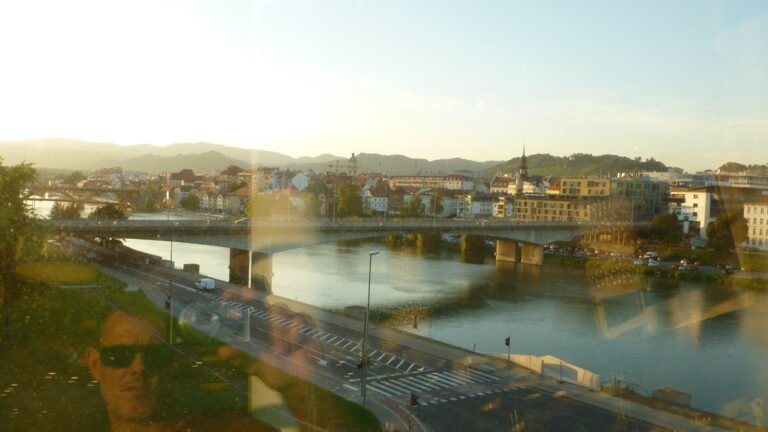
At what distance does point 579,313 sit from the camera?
20.3 meters

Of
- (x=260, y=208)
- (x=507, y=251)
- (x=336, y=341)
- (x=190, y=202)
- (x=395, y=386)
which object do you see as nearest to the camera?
(x=395, y=386)

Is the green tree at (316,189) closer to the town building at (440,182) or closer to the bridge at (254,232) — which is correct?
the town building at (440,182)

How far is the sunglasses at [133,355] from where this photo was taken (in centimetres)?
1021

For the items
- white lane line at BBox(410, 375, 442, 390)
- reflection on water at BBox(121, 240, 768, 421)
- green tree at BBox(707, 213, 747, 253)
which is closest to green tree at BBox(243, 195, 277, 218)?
reflection on water at BBox(121, 240, 768, 421)

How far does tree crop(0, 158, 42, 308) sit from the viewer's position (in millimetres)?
10484

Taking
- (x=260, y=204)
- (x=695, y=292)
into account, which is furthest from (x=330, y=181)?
(x=695, y=292)

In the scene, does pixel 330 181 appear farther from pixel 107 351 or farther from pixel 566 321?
pixel 107 351

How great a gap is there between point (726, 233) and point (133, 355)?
3063 centimetres

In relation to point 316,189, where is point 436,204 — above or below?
below

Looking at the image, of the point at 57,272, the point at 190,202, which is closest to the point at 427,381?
the point at 57,272

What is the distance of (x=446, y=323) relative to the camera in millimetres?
18609

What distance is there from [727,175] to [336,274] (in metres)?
41.6

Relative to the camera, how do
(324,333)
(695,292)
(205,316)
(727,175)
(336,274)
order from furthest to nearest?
(727,175), (336,274), (695,292), (205,316), (324,333)

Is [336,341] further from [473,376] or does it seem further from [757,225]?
[757,225]
